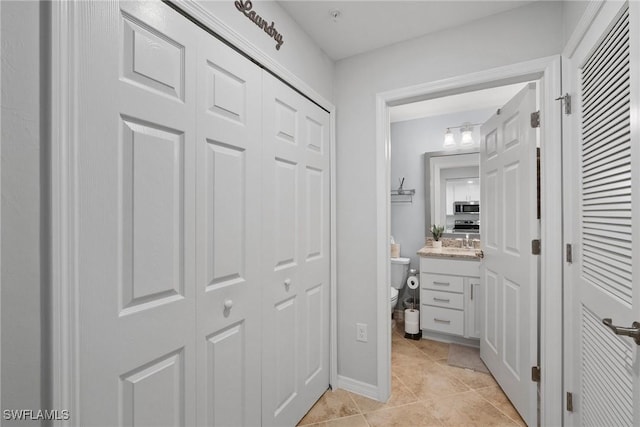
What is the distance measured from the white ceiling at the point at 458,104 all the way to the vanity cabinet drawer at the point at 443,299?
1889mm

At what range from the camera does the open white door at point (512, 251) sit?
1.66 meters

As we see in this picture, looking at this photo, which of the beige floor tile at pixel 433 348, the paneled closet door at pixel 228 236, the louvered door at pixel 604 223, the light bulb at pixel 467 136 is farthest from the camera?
the light bulb at pixel 467 136

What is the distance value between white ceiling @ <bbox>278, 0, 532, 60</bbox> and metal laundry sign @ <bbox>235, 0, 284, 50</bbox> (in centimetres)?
20

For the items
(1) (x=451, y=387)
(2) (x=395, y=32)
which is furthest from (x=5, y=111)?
(1) (x=451, y=387)

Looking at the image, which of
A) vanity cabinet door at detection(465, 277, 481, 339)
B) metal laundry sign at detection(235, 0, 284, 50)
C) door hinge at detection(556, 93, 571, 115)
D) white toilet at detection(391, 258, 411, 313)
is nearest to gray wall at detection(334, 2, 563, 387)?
door hinge at detection(556, 93, 571, 115)

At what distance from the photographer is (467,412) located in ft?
5.93

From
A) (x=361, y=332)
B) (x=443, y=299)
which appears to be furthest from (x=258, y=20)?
(x=443, y=299)

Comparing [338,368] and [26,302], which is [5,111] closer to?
[26,302]

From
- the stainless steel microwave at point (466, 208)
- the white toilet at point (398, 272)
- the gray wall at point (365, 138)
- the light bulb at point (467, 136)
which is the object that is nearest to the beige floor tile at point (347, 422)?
the gray wall at point (365, 138)

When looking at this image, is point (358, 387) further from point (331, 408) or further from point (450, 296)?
point (450, 296)

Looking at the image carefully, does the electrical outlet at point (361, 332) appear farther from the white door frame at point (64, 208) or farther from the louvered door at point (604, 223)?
the white door frame at point (64, 208)

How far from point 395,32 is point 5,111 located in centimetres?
191

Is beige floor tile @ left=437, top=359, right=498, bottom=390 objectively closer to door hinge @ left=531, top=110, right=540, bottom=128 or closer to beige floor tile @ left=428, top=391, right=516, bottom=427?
beige floor tile @ left=428, top=391, right=516, bottom=427

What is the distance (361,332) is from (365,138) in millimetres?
1370
